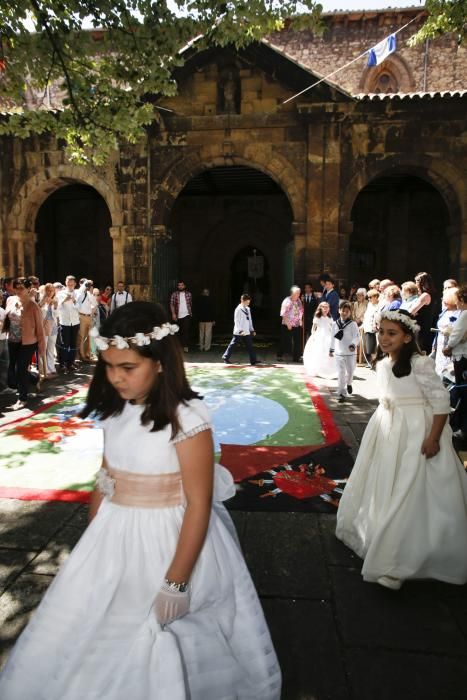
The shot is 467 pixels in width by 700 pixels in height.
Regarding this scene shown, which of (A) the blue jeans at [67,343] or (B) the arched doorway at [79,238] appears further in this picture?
(B) the arched doorway at [79,238]

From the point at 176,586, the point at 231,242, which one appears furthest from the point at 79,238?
the point at 176,586

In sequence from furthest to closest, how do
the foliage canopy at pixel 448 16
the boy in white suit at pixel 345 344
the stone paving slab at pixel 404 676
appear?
the boy in white suit at pixel 345 344, the foliage canopy at pixel 448 16, the stone paving slab at pixel 404 676

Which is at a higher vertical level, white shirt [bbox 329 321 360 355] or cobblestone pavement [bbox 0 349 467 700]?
white shirt [bbox 329 321 360 355]

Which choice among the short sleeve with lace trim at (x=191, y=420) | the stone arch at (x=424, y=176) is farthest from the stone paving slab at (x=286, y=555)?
the stone arch at (x=424, y=176)

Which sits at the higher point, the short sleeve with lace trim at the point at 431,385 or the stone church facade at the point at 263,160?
the stone church facade at the point at 263,160

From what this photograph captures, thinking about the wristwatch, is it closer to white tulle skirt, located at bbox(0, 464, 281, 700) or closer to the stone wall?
white tulle skirt, located at bbox(0, 464, 281, 700)

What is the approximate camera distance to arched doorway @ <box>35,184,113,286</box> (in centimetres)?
1767

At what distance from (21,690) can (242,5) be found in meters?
7.50

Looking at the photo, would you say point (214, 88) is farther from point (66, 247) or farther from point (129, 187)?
point (66, 247)

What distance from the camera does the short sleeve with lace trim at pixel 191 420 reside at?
1.71 m

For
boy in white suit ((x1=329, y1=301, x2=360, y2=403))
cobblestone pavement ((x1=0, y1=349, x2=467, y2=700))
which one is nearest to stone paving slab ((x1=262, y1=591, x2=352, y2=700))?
cobblestone pavement ((x1=0, y1=349, x2=467, y2=700))

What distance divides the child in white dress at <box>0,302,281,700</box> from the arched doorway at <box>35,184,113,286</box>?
54.7 feet

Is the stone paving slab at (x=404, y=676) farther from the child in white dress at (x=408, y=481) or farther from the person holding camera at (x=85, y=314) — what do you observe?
the person holding camera at (x=85, y=314)

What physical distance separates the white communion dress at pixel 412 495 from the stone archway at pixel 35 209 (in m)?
10.5
